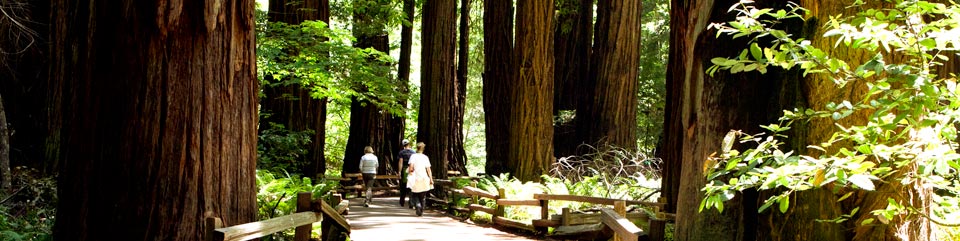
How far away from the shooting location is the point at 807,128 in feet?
18.4

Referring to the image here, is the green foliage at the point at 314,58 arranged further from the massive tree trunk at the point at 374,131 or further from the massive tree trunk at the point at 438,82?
the massive tree trunk at the point at 374,131

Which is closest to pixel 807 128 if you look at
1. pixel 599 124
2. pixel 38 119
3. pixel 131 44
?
pixel 131 44

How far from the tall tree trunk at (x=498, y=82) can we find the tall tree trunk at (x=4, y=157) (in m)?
9.99

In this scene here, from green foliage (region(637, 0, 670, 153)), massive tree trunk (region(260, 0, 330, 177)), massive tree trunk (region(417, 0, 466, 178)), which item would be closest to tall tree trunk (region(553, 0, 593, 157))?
green foliage (region(637, 0, 670, 153))

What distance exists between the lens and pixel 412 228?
1334 centimetres

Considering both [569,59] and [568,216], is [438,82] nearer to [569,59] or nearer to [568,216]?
[569,59]

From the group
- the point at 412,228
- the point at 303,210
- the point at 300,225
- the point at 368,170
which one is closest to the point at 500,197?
the point at 412,228

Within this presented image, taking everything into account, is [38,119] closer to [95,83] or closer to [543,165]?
[95,83]

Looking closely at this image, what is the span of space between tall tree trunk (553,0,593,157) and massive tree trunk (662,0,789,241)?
1667cm

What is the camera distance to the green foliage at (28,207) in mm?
8477

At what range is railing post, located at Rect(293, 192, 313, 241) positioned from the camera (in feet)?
26.7

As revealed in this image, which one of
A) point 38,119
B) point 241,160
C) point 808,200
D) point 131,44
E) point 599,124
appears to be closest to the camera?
point 808,200

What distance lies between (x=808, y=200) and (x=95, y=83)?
196 inches

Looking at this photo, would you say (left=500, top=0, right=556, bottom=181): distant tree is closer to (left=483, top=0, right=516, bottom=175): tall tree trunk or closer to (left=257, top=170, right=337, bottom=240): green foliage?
(left=483, top=0, right=516, bottom=175): tall tree trunk
